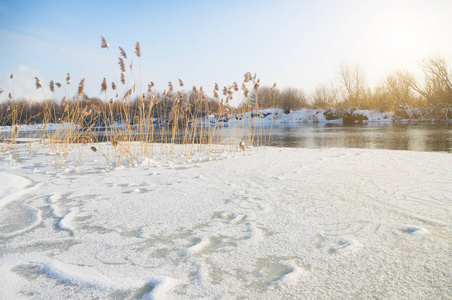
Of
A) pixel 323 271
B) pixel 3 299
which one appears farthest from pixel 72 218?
pixel 323 271

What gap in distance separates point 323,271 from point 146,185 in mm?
2080

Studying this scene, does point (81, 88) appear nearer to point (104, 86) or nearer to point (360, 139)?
point (104, 86)

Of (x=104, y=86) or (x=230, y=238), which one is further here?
(x=104, y=86)

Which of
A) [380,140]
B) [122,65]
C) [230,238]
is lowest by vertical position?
[230,238]

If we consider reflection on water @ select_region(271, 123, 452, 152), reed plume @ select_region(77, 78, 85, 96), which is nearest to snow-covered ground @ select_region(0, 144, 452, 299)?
reed plume @ select_region(77, 78, 85, 96)

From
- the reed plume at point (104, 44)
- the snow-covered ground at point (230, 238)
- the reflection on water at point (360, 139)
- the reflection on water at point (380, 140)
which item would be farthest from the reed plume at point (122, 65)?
the reflection on water at point (380, 140)

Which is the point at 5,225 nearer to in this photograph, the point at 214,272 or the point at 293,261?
the point at 214,272

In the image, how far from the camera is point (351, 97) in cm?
2777

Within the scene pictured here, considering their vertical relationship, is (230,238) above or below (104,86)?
below

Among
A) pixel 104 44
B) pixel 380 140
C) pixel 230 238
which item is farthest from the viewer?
pixel 380 140

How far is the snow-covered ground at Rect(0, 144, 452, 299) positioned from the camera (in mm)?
1046

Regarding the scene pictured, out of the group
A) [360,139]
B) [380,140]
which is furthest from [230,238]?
[360,139]

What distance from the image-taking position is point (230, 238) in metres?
1.50

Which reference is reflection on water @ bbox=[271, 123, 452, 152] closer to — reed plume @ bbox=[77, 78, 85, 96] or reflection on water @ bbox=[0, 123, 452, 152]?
reflection on water @ bbox=[0, 123, 452, 152]
